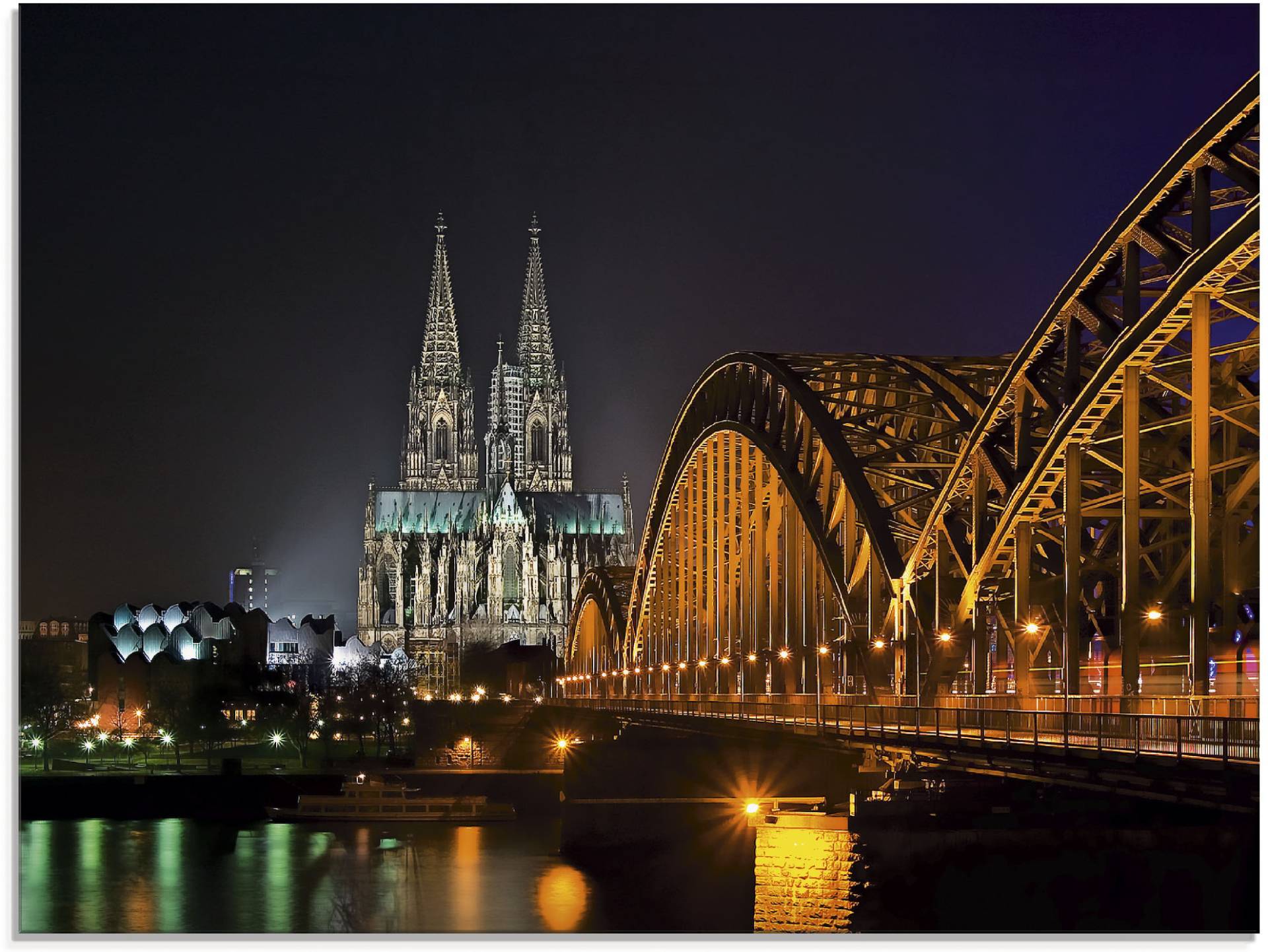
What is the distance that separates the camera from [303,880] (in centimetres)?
5912

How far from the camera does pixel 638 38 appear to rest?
31672 mm

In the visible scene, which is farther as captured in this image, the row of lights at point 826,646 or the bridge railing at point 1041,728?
the row of lights at point 826,646

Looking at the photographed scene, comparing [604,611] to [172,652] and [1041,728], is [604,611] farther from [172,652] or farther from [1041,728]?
[1041,728]

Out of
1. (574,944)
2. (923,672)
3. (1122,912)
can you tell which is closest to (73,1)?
(574,944)

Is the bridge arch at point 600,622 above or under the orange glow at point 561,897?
above

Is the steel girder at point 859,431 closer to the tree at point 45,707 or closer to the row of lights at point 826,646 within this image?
the row of lights at point 826,646

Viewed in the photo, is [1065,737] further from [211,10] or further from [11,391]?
[211,10]

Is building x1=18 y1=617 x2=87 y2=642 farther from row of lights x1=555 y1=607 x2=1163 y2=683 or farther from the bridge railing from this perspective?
the bridge railing

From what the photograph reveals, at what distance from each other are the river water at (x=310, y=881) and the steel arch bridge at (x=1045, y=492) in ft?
30.8

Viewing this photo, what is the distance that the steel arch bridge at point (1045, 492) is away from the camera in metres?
29.6

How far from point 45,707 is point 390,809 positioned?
36199mm

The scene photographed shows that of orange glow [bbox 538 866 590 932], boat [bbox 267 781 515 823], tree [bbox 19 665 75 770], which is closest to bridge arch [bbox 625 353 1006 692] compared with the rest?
orange glow [bbox 538 866 590 932]

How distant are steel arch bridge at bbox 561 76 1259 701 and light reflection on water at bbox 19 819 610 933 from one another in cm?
948

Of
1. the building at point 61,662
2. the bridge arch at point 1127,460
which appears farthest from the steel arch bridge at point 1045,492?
the building at point 61,662
